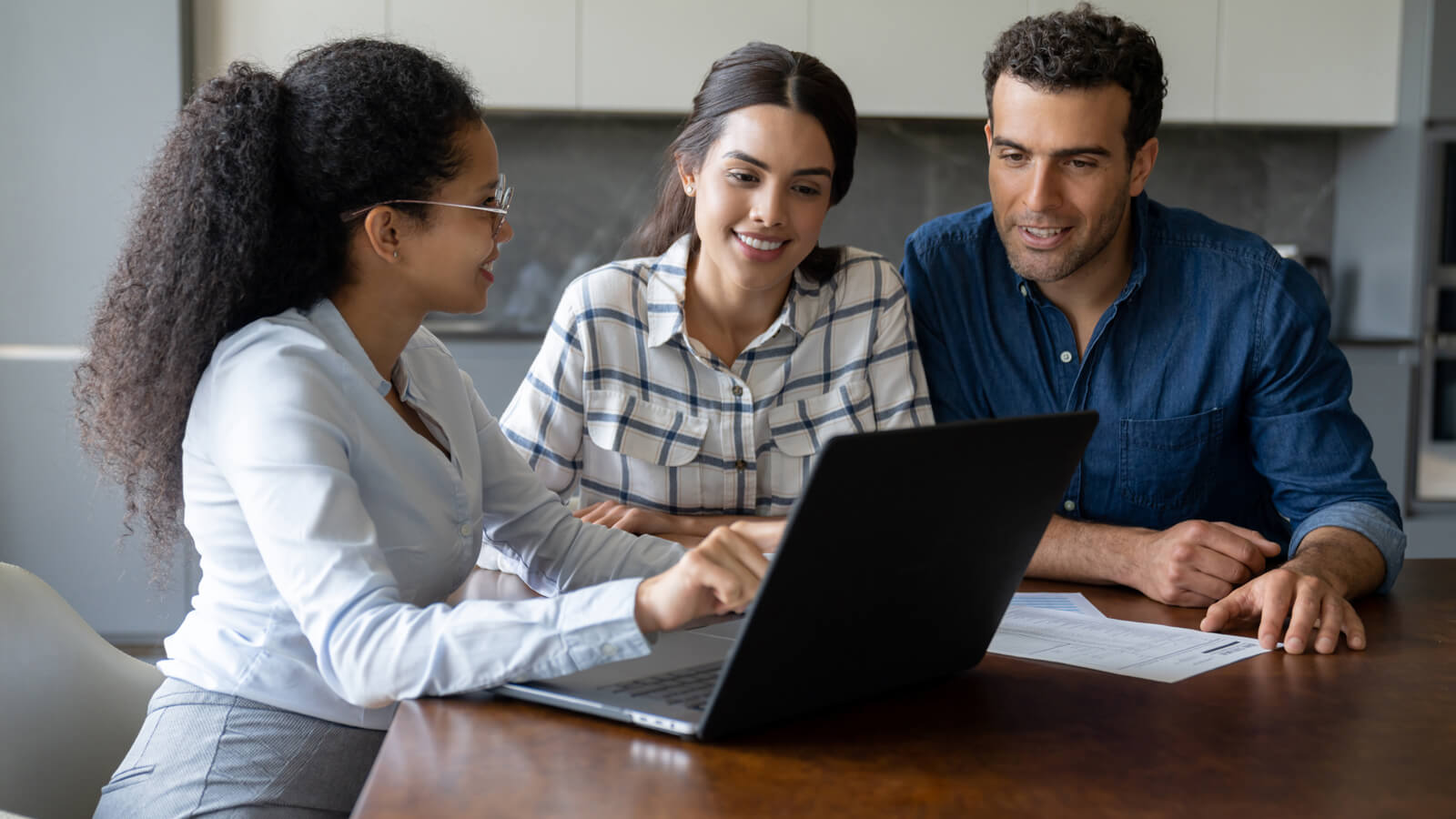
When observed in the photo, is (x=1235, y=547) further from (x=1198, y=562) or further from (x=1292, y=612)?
(x=1292, y=612)

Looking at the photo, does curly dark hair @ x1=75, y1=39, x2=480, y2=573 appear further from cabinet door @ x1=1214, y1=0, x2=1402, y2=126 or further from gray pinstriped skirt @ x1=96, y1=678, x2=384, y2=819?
cabinet door @ x1=1214, y1=0, x2=1402, y2=126

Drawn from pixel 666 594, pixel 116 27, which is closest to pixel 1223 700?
pixel 666 594

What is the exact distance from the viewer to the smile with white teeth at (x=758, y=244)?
172 cm

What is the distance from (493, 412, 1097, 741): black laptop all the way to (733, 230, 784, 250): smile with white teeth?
798mm

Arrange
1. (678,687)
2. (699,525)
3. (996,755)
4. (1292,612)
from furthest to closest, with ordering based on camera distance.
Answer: (699,525) → (1292,612) → (678,687) → (996,755)

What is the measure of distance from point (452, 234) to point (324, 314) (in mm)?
146

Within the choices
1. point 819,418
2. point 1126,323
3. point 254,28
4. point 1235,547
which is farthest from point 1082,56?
point 254,28

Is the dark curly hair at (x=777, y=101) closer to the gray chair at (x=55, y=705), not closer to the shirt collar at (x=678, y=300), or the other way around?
the shirt collar at (x=678, y=300)

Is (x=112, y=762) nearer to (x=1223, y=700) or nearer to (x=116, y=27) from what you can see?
(x=1223, y=700)

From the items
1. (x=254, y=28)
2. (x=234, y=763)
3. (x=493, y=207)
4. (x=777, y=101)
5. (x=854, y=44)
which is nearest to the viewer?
(x=234, y=763)

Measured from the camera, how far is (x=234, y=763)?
104 cm

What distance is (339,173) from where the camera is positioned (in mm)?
1164

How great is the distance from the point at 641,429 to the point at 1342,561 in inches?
34.8

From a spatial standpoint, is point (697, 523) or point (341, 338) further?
point (697, 523)
